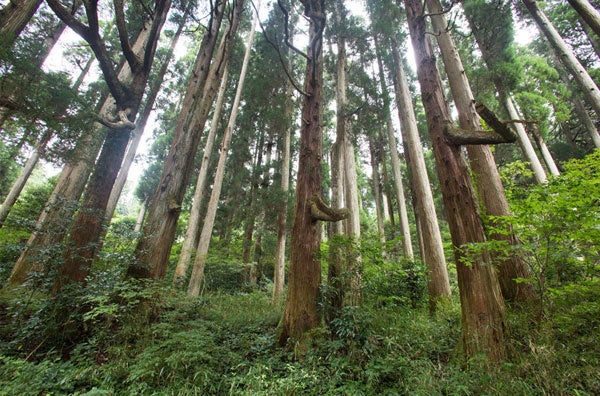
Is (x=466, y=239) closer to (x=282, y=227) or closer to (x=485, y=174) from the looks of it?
(x=485, y=174)

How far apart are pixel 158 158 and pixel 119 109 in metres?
12.5

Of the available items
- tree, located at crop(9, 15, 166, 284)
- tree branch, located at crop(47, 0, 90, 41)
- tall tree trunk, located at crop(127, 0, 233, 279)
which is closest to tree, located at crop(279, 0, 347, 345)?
tall tree trunk, located at crop(127, 0, 233, 279)

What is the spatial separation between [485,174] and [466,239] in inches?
104

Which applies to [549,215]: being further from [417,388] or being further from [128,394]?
[128,394]

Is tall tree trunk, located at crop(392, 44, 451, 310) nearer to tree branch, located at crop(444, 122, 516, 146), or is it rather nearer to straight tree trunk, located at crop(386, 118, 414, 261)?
straight tree trunk, located at crop(386, 118, 414, 261)

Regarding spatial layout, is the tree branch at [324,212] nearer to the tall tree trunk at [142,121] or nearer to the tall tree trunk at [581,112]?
the tall tree trunk at [142,121]

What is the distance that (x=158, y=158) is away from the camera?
15.0m

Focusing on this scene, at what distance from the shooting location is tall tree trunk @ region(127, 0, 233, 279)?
3.77m

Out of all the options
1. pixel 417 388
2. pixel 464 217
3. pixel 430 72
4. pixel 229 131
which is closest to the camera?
pixel 417 388

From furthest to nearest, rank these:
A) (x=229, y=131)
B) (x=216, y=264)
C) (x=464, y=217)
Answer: (x=216, y=264) → (x=229, y=131) → (x=464, y=217)

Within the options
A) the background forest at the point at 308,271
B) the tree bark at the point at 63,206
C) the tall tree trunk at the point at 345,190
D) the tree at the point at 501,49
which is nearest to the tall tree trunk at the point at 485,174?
the background forest at the point at 308,271

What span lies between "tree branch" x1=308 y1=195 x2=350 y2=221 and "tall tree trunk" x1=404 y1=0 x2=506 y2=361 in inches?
53.3

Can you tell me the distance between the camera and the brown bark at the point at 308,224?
3275 millimetres

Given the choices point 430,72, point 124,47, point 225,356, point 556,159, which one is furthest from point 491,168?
point 556,159
